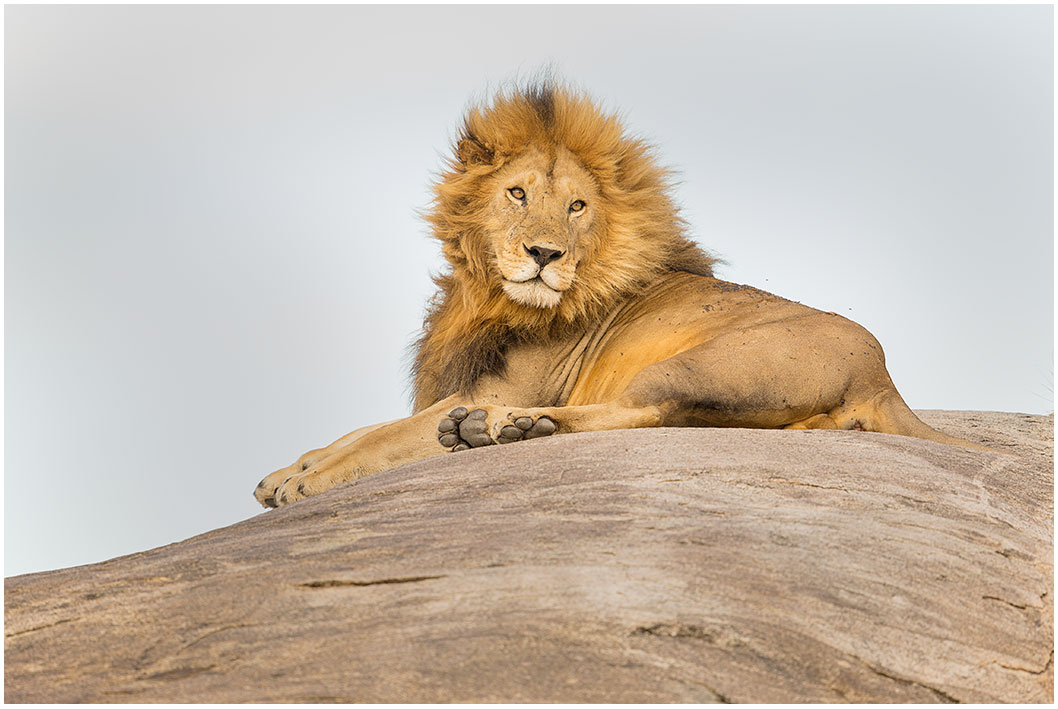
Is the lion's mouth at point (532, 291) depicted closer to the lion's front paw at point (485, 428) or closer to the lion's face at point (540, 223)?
the lion's face at point (540, 223)

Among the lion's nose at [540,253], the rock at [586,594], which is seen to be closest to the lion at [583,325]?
the lion's nose at [540,253]

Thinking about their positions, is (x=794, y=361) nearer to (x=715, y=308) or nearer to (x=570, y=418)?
(x=715, y=308)

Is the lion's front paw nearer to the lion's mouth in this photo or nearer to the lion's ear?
the lion's mouth

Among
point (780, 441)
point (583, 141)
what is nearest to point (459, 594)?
point (780, 441)

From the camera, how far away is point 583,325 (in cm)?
571

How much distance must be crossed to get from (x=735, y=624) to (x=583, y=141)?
3.58 m

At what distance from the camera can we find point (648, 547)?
3027mm

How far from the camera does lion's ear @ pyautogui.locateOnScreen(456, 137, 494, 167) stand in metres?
5.84

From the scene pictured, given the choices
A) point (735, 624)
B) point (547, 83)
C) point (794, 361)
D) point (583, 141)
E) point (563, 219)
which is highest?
point (547, 83)

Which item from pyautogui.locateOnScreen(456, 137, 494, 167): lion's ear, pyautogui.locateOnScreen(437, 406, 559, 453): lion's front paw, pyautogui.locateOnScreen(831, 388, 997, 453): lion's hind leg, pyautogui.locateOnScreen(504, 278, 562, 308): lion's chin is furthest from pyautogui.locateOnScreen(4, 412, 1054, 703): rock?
pyautogui.locateOnScreen(456, 137, 494, 167): lion's ear

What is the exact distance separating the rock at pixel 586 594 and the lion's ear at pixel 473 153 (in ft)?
7.60

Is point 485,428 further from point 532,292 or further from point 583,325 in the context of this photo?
point 583,325

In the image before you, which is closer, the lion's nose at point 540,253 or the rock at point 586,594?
the rock at point 586,594

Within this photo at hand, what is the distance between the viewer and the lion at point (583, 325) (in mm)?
4871
